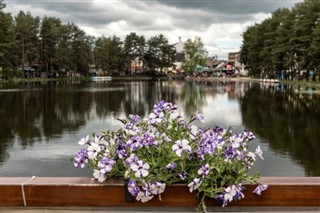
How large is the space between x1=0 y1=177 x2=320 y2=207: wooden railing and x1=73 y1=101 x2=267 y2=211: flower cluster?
0.07 m

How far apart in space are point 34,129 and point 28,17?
8232 centimetres

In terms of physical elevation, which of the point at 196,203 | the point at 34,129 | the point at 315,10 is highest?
the point at 315,10

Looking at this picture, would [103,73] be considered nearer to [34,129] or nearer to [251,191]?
[34,129]

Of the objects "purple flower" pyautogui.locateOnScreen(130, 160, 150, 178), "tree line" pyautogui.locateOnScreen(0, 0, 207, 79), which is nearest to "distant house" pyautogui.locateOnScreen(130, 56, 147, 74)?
"tree line" pyautogui.locateOnScreen(0, 0, 207, 79)

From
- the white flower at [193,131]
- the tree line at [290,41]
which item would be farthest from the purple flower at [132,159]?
the tree line at [290,41]

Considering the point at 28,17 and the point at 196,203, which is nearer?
the point at 196,203

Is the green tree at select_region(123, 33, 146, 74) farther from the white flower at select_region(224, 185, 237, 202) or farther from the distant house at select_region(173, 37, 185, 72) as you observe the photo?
the white flower at select_region(224, 185, 237, 202)

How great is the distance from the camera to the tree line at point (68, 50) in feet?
253

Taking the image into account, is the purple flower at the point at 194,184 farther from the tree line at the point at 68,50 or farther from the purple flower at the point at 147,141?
the tree line at the point at 68,50

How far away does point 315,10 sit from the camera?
177 feet

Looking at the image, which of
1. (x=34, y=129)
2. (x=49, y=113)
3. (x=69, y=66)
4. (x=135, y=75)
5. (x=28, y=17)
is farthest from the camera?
(x=135, y=75)

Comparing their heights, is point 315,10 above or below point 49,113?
above

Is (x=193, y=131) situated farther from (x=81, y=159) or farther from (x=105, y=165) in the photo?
(x=81, y=159)

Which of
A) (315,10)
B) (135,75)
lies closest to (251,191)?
(315,10)
